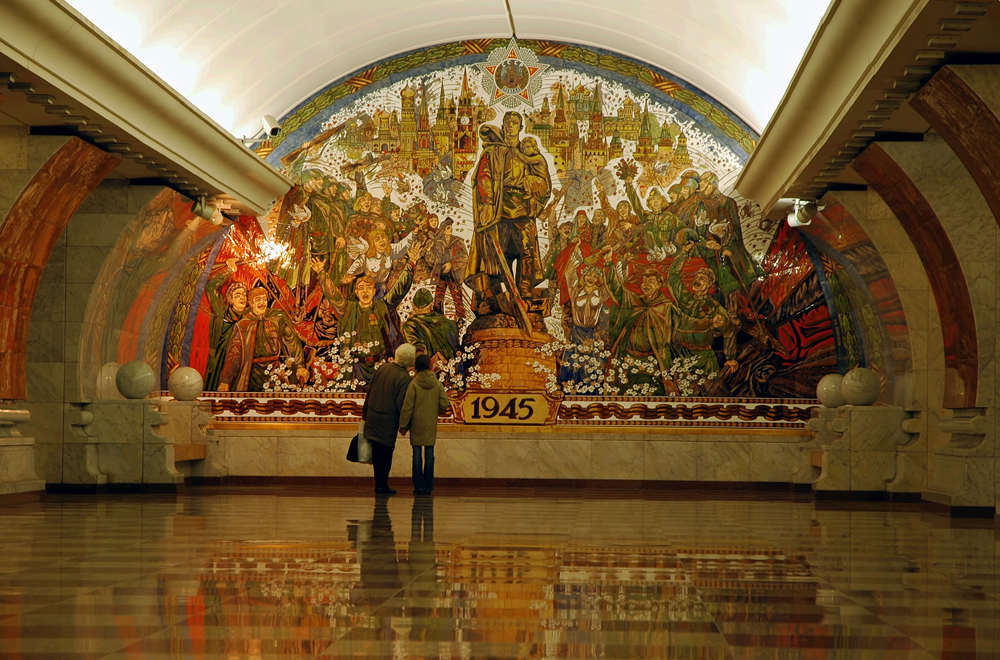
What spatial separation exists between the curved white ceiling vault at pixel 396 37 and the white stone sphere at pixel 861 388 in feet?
12.0

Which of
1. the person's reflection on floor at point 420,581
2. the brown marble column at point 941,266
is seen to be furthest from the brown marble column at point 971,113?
the person's reflection on floor at point 420,581

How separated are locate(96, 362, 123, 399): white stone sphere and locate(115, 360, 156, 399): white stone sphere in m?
0.19

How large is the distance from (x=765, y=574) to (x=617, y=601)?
1265 mm

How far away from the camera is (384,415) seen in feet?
41.0

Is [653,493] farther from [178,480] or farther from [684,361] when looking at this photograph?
[178,480]

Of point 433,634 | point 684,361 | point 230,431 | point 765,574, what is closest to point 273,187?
point 230,431

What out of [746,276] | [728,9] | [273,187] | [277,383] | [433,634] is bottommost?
[433,634]

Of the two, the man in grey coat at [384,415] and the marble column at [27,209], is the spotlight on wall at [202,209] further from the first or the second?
the man in grey coat at [384,415]

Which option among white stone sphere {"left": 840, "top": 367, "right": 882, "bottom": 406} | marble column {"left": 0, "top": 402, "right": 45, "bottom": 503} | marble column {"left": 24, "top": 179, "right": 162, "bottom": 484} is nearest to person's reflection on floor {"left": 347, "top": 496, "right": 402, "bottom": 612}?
marble column {"left": 0, "top": 402, "right": 45, "bottom": 503}

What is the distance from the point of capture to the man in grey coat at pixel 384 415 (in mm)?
12477

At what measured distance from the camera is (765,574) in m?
5.64

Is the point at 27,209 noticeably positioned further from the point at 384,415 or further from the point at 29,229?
the point at 384,415

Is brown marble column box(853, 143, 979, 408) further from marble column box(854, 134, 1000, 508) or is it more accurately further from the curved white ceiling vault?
the curved white ceiling vault

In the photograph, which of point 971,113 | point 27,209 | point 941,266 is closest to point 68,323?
point 27,209
